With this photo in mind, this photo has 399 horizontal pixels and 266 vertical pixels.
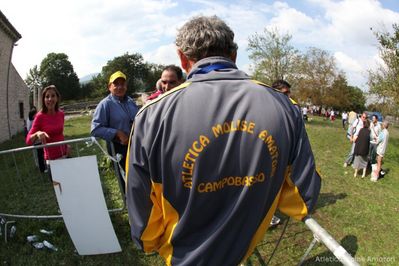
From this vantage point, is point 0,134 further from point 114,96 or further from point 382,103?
point 382,103

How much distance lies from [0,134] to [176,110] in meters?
20.8

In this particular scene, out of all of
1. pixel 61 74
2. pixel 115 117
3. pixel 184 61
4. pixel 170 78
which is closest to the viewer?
pixel 184 61

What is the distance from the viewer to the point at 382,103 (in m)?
17.5

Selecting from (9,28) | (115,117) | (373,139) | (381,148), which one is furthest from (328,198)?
(9,28)

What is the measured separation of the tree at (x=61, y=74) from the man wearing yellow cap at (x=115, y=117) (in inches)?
2905

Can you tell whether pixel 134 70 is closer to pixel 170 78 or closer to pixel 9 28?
pixel 9 28

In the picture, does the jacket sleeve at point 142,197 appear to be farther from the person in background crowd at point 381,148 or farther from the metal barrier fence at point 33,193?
the person in background crowd at point 381,148

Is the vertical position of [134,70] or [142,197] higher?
[134,70]

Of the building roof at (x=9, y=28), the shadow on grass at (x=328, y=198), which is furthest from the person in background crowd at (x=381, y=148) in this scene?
the building roof at (x=9, y=28)

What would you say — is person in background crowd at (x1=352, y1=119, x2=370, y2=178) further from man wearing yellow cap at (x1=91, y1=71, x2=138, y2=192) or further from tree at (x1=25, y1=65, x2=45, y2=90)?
tree at (x1=25, y1=65, x2=45, y2=90)

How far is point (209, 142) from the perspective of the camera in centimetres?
155

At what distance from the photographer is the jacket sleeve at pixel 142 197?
163 centimetres

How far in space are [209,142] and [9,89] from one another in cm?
2430

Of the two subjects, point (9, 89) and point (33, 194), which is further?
point (9, 89)
